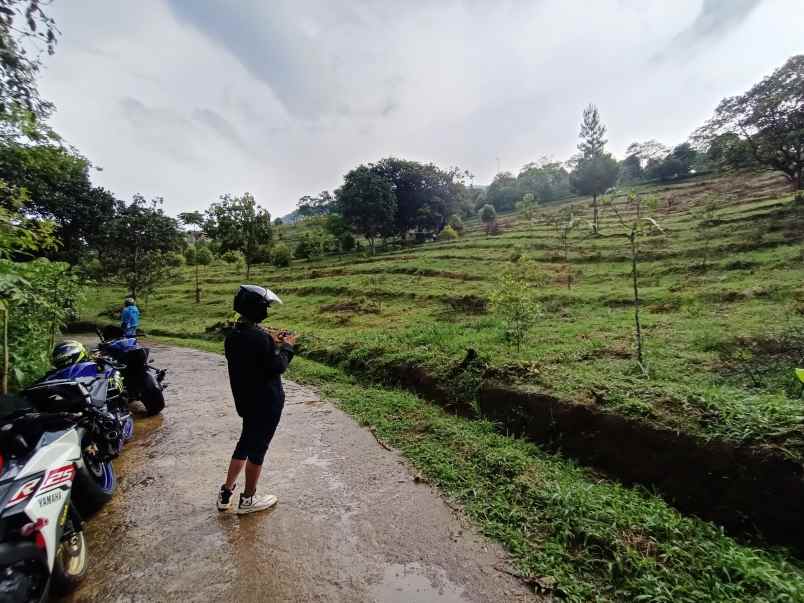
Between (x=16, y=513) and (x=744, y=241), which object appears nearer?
(x=16, y=513)

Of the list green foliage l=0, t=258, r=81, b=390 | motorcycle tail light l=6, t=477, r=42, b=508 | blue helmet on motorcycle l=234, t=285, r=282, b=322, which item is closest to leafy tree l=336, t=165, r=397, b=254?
green foliage l=0, t=258, r=81, b=390

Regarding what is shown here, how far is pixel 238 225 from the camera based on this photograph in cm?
2458

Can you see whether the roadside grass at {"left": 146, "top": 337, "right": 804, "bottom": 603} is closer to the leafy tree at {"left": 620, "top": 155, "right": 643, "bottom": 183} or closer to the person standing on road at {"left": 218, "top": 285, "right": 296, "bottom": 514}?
the person standing on road at {"left": 218, "top": 285, "right": 296, "bottom": 514}

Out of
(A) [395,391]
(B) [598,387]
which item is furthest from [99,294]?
(B) [598,387]

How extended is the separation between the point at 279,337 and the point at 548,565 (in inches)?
107

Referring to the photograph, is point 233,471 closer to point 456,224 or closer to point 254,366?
point 254,366

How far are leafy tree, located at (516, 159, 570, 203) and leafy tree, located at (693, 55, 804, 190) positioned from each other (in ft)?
98.7

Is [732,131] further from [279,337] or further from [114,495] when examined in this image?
[114,495]

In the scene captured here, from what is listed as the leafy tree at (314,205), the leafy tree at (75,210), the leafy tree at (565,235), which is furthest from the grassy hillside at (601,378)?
the leafy tree at (314,205)

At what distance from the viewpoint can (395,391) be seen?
7020 millimetres

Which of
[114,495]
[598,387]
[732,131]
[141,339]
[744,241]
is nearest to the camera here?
[114,495]

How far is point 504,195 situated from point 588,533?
58.4m

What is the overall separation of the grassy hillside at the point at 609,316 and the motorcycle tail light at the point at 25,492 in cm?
484

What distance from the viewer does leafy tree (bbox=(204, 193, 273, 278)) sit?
24266 mm
